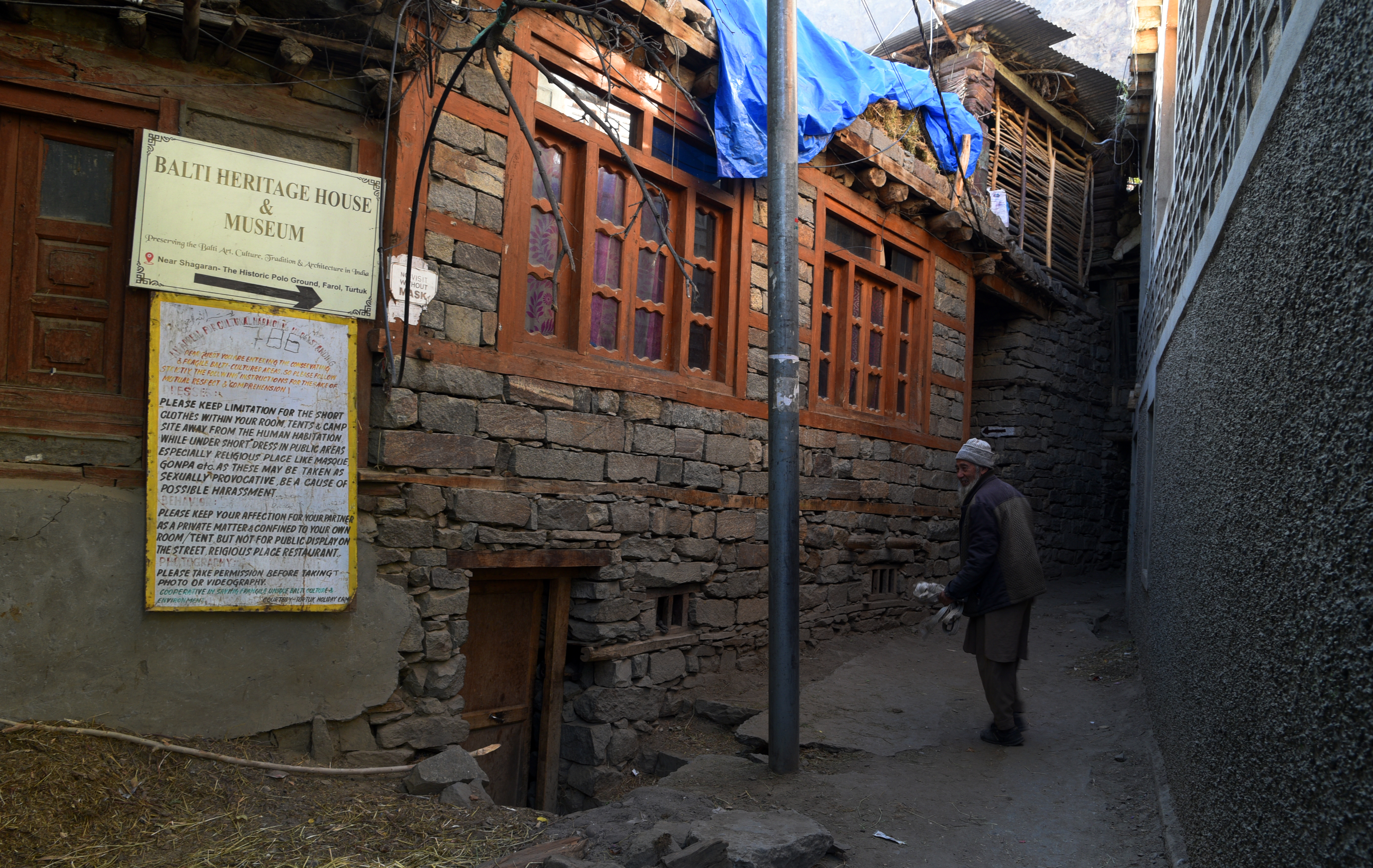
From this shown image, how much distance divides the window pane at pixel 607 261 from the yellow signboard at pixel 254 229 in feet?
5.11

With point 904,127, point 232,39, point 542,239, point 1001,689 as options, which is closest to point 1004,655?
point 1001,689

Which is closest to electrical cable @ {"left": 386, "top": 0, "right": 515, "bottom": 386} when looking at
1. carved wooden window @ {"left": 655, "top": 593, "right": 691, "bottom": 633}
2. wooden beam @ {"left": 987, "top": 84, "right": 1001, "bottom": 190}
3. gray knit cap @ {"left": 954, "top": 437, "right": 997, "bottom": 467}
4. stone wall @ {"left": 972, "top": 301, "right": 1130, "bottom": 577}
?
carved wooden window @ {"left": 655, "top": 593, "right": 691, "bottom": 633}

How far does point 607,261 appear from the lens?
5859 mm

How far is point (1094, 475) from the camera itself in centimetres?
1230

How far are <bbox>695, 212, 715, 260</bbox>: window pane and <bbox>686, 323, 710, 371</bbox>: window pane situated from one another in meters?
0.51

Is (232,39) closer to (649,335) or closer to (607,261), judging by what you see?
(607,261)

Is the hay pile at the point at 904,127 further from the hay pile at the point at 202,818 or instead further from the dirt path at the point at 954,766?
the hay pile at the point at 202,818

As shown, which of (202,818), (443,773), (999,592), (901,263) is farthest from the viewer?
(901,263)

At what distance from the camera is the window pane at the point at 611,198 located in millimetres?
5812

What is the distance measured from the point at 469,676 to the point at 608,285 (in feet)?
8.48

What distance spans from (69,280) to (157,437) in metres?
0.84

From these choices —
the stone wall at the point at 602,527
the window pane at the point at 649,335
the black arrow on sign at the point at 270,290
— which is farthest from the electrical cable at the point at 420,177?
the window pane at the point at 649,335

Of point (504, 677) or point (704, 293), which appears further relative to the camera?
point (704, 293)

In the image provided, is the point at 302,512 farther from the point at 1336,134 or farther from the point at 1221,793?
the point at 1336,134
